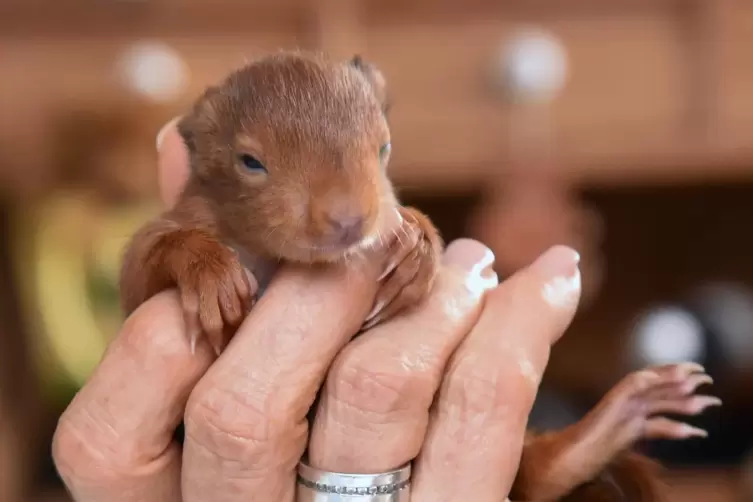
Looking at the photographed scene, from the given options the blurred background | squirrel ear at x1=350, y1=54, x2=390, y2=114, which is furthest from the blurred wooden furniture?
squirrel ear at x1=350, y1=54, x2=390, y2=114

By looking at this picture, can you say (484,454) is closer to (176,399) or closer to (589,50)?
(176,399)

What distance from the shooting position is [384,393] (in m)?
0.65

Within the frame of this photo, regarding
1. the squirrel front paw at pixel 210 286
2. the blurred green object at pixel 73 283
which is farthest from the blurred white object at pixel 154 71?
the squirrel front paw at pixel 210 286

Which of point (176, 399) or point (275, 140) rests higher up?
point (275, 140)

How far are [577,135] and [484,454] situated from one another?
1.22 metres

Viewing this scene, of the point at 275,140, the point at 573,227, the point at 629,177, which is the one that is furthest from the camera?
the point at 629,177

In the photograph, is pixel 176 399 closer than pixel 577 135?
Yes

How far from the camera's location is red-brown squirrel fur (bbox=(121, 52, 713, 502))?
0.62 metres

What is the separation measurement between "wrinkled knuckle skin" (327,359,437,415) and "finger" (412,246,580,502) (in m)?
0.04

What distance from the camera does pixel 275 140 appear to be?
2.12ft

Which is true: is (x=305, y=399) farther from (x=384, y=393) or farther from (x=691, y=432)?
(x=691, y=432)

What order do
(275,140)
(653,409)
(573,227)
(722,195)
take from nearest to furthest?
(275,140) → (653,409) → (573,227) → (722,195)

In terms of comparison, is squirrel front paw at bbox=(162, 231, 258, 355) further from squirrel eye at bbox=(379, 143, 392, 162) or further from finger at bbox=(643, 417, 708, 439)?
finger at bbox=(643, 417, 708, 439)

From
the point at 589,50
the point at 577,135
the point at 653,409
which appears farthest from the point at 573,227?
the point at 653,409
